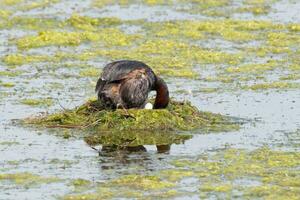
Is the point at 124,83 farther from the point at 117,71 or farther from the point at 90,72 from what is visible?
the point at 90,72

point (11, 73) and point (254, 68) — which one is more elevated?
point (254, 68)

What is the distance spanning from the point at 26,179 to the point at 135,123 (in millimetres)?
3194

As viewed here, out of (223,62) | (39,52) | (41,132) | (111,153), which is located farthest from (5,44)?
(111,153)

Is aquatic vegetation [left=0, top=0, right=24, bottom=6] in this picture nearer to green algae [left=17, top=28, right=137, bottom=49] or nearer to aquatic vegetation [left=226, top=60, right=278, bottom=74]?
green algae [left=17, top=28, right=137, bottom=49]

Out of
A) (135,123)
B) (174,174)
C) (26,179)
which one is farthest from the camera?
(135,123)

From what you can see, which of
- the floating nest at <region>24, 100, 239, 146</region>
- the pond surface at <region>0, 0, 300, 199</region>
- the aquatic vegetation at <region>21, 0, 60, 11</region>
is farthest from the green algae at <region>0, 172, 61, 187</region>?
the aquatic vegetation at <region>21, 0, 60, 11</region>

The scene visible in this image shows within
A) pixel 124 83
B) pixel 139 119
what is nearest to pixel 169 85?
pixel 124 83

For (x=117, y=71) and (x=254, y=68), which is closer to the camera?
(x=117, y=71)

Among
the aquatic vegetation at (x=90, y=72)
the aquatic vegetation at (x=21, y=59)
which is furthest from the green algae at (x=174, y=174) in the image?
the aquatic vegetation at (x=21, y=59)

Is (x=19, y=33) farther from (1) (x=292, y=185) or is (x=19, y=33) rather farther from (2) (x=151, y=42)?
(1) (x=292, y=185)

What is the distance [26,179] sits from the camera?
46.3 feet

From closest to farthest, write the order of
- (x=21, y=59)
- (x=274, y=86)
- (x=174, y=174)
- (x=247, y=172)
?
(x=174, y=174) < (x=247, y=172) < (x=274, y=86) < (x=21, y=59)

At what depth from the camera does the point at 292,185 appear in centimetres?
1384

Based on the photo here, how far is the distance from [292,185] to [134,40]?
1037 cm
